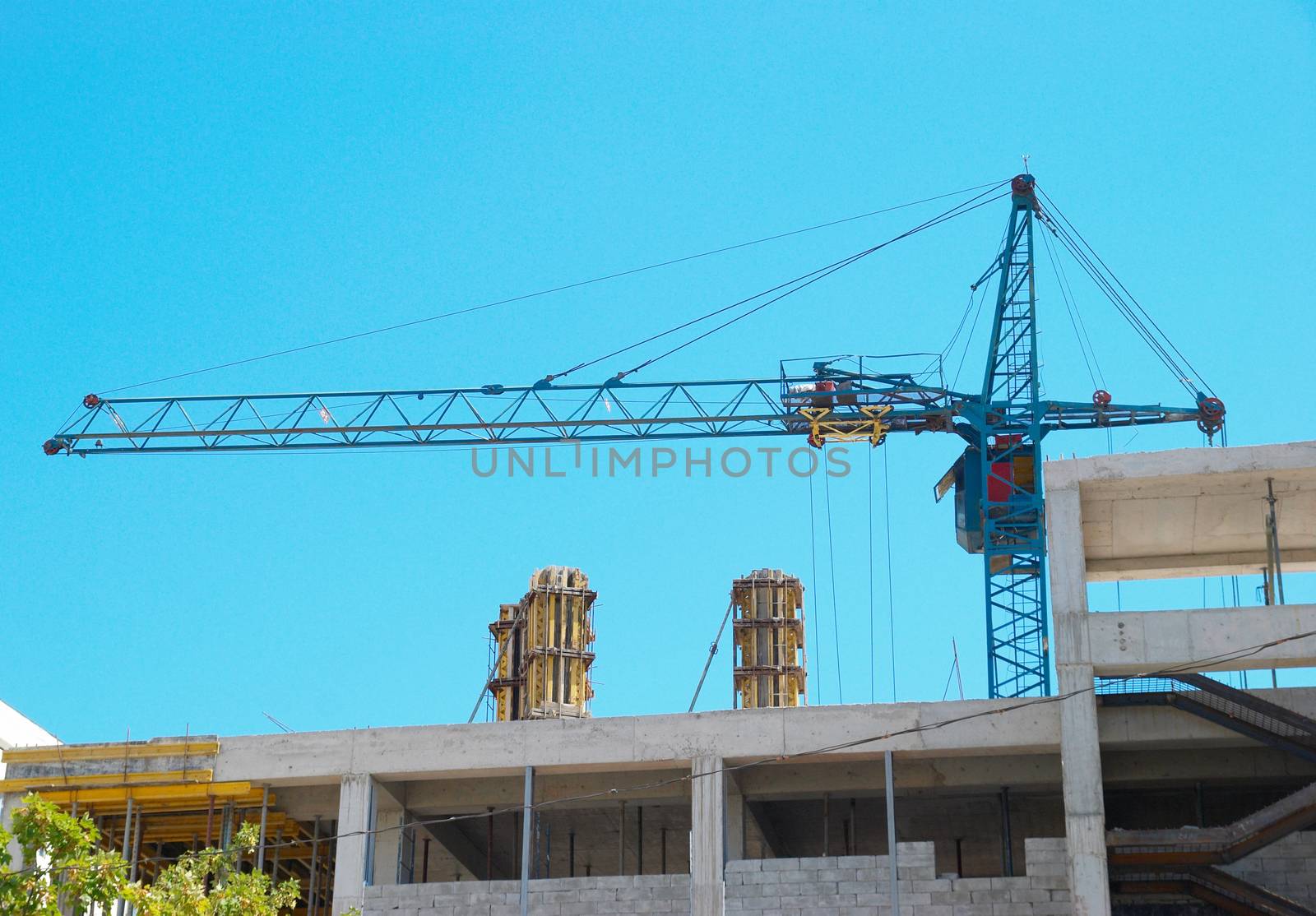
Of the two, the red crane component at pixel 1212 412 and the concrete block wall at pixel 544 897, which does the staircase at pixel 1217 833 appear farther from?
the red crane component at pixel 1212 412

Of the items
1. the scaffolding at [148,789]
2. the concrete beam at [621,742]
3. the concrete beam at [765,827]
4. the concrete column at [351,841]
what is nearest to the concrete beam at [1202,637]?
the concrete beam at [621,742]

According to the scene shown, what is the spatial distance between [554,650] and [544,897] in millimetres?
17972


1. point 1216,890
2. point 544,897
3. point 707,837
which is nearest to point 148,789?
point 544,897

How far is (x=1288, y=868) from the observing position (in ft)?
113

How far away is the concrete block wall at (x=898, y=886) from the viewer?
34.3 m

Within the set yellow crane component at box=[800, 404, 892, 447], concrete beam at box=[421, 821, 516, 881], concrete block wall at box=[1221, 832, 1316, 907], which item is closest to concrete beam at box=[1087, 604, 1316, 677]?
concrete block wall at box=[1221, 832, 1316, 907]

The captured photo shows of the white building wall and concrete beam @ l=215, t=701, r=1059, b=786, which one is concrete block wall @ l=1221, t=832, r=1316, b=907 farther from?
the white building wall

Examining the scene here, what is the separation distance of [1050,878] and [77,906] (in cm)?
1851

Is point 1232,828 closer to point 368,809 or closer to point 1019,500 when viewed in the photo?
point 368,809

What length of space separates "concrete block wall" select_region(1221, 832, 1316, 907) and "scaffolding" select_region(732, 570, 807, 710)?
22382 millimetres

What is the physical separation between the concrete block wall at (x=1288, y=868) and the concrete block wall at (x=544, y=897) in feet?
35.5

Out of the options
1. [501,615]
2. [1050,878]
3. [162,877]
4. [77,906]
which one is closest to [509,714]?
[501,615]

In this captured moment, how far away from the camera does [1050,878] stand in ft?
113

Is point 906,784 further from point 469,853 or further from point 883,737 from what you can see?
point 469,853
